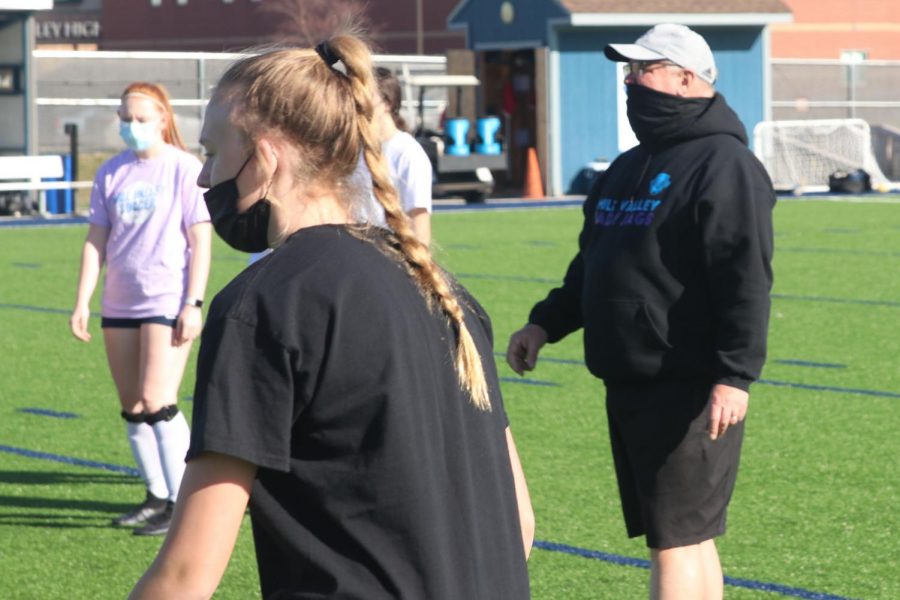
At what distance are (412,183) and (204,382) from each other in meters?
3.80

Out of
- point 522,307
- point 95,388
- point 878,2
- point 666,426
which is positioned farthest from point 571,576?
point 878,2

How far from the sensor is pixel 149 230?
6352 mm

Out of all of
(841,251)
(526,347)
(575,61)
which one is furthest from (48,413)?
(575,61)

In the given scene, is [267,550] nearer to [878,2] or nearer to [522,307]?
[522,307]

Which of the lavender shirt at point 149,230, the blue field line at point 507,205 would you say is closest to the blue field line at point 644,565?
the lavender shirt at point 149,230

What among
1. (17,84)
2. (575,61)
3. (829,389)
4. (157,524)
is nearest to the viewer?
(157,524)

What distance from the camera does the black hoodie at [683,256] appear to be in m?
4.24

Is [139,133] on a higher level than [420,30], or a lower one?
lower

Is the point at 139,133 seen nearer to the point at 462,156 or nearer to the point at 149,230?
the point at 149,230

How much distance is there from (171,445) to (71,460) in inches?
58.5

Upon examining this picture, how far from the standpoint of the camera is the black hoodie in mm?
4238

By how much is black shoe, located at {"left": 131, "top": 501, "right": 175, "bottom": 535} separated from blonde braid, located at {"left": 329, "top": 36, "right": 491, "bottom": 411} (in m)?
4.26

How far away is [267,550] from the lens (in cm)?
229

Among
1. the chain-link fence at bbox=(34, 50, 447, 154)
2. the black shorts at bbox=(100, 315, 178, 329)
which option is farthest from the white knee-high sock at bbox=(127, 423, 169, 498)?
the chain-link fence at bbox=(34, 50, 447, 154)
